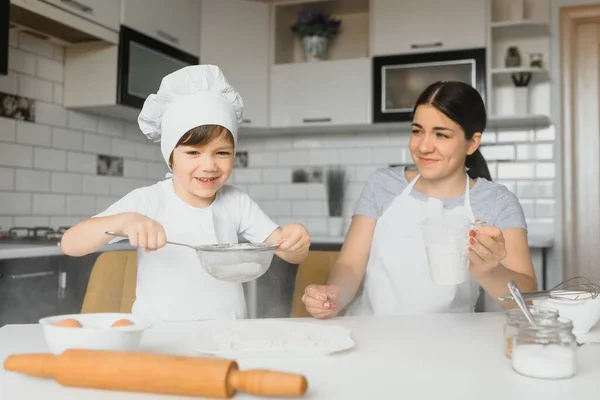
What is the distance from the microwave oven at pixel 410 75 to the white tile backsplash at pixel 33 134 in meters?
1.74

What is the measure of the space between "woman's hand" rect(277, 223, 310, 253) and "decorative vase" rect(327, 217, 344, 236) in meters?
2.29

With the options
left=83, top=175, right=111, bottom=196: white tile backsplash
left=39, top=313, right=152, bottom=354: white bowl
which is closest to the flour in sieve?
left=39, top=313, right=152, bottom=354: white bowl

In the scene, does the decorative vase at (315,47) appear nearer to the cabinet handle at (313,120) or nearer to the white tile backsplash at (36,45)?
the cabinet handle at (313,120)

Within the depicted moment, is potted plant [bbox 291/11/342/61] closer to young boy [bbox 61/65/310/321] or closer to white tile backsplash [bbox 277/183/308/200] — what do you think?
white tile backsplash [bbox 277/183/308/200]

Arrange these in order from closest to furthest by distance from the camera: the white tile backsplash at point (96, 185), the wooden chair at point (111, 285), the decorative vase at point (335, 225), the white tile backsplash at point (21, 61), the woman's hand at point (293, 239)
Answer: the woman's hand at point (293, 239) < the wooden chair at point (111, 285) < the white tile backsplash at point (21, 61) < the white tile backsplash at point (96, 185) < the decorative vase at point (335, 225)

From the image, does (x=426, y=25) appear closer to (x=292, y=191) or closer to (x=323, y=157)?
(x=323, y=157)

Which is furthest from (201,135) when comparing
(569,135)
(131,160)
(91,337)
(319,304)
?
(569,135)

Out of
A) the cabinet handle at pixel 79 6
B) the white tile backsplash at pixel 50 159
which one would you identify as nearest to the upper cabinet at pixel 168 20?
the cabinet handle at pixel 79 6

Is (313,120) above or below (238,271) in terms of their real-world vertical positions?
above

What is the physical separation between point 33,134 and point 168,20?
3.20 feet

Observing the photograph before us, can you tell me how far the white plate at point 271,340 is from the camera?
900 mm

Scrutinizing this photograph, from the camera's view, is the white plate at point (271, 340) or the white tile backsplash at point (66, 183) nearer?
the white plate at point (271, 340)

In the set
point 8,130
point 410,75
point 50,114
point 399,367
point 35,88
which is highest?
point 410,75

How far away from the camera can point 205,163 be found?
1.39 m
